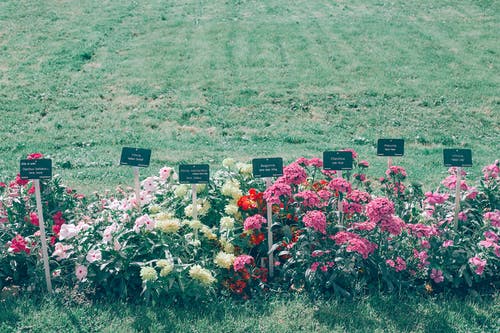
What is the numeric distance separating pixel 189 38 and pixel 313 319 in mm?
14289

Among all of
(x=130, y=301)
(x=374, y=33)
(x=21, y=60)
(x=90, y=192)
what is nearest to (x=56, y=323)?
(x=130, y=301)

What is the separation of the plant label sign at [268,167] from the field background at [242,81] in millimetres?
3559

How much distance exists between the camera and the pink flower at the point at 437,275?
188 inches

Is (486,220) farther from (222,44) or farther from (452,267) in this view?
(222,44)

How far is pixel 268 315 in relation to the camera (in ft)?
14.9

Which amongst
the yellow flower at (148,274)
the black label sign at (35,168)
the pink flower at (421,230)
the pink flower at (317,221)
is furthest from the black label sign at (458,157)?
the black label sign at (35,168)

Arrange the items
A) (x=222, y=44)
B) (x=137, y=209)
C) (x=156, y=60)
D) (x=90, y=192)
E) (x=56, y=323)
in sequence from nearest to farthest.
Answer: (x=56, y=323) → (x=137, y=209) → (x=90, y=192) → (x=156, y=60) → (x=222, y=44)

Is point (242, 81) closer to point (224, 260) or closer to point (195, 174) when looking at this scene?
point (195, 174)

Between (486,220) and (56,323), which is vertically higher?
(486,220)

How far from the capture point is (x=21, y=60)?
1580 centimetres

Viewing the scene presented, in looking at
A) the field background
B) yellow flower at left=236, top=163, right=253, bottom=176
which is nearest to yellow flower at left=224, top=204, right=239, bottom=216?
yellow flower at left=236, top=163, right=253, bottom=176

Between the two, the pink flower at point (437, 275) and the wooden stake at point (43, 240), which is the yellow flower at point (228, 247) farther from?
the pink flower at point (437, 275)

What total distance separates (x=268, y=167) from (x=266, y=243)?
2.65ft

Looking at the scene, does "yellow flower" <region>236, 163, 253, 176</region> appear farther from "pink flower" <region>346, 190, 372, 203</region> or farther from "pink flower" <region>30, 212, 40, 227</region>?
"pink flower" <region>30, 212, 40, 227</region>
